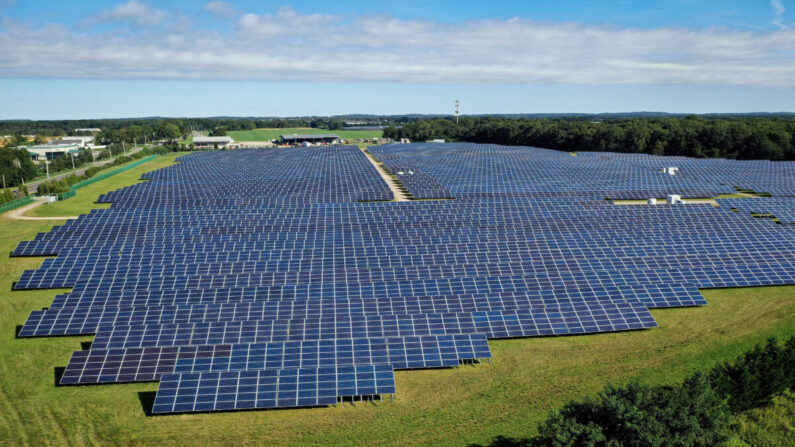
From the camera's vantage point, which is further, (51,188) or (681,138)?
(681,138)

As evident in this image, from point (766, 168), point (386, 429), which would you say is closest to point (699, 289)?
point (386, 429)

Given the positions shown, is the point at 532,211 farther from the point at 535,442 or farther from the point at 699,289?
the point at 535,442

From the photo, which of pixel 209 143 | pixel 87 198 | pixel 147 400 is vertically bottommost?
pixel 147 400

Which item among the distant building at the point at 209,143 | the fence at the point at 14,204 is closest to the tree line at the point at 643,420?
the fence at the point at 14,204

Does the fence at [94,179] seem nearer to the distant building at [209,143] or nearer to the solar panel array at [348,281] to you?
the solar panel array at [348,281]

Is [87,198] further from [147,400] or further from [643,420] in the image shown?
[643,420]

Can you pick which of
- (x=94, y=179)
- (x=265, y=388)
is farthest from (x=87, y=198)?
(x=265, y=388)
